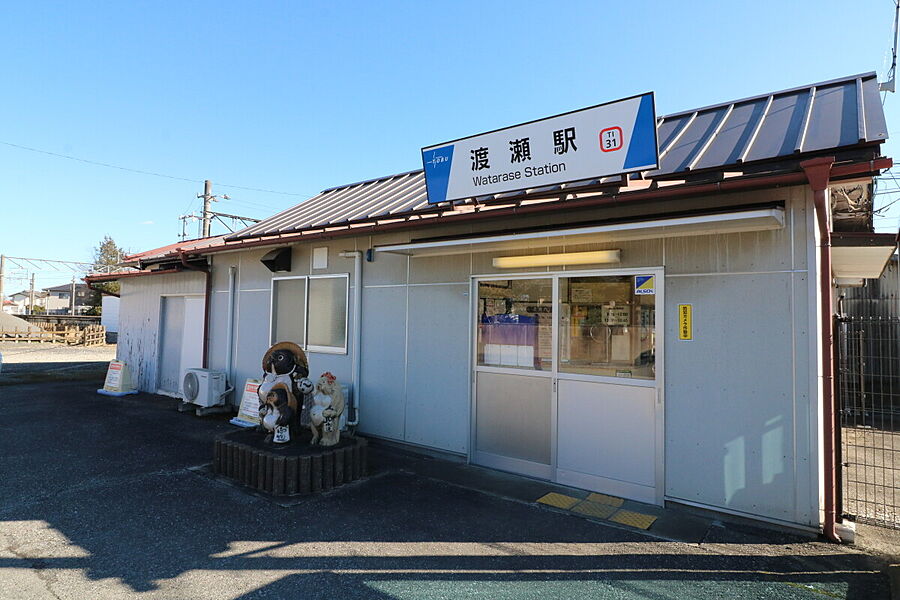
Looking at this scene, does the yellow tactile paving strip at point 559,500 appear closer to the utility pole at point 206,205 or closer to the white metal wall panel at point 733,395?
the white metal wall panel at point 733,395

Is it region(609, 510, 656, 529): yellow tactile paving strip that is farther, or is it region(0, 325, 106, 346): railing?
region(0, 325, 106, 346): railing

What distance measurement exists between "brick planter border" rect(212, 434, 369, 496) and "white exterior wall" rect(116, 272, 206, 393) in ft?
18.4

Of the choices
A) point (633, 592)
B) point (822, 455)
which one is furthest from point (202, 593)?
point (822, 455)

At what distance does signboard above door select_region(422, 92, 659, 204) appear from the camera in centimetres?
423

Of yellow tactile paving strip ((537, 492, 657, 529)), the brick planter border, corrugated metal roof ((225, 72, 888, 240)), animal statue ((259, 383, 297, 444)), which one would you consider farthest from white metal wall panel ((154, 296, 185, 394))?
yellow tactile paving strip ((537, 492, 657, 529))

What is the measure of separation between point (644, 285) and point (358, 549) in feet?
10.8

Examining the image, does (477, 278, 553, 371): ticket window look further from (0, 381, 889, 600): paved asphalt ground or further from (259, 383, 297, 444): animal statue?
(259, 383, 297, 444): animal statue

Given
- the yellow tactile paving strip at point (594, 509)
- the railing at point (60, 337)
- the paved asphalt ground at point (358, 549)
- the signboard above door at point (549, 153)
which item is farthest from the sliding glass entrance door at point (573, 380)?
the railing at point (60, 337)

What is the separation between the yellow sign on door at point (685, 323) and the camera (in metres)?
4.17

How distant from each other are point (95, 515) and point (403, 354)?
3363mm

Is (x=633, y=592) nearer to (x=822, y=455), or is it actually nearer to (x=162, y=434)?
(x=822, y=455)

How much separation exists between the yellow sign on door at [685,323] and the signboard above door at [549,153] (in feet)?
4.18

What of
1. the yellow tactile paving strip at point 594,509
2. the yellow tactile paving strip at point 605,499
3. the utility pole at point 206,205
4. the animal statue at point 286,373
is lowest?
the yellow tactile paving strip at point 594,509

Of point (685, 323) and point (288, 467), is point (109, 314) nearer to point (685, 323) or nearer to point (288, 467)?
point (288, 467)
